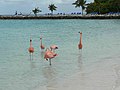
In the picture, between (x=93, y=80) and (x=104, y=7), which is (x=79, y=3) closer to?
(x=104, y=7)

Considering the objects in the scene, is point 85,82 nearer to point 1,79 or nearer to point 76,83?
point 76,83

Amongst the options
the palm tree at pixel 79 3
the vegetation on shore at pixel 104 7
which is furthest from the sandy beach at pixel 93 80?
the palm tree at pixel 79 3

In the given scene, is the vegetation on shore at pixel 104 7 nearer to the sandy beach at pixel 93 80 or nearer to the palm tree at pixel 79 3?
the palm tree at pixel 79 3

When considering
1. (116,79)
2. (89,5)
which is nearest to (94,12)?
(89,5)

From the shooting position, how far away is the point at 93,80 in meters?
14.3

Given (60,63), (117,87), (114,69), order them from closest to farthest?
(117,87), (114,69), (60,63)

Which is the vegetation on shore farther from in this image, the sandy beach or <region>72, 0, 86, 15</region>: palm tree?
the sandy beach

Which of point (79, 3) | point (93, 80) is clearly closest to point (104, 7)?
point (79, 3)

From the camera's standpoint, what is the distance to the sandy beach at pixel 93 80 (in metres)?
13.1

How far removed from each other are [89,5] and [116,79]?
420ft

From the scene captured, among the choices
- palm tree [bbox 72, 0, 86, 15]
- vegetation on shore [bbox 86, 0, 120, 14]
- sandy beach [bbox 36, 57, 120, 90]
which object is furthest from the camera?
palm tree [bbox 72, 0, 86, 15]

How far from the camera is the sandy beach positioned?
43.0 ft

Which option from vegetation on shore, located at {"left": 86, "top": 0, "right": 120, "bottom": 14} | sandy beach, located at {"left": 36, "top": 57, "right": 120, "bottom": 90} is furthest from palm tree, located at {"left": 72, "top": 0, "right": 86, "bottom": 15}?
sandy beach, located at {"left": 36, "top": 57, "right": 120, "bottom": 90}

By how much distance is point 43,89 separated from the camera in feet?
43.6
